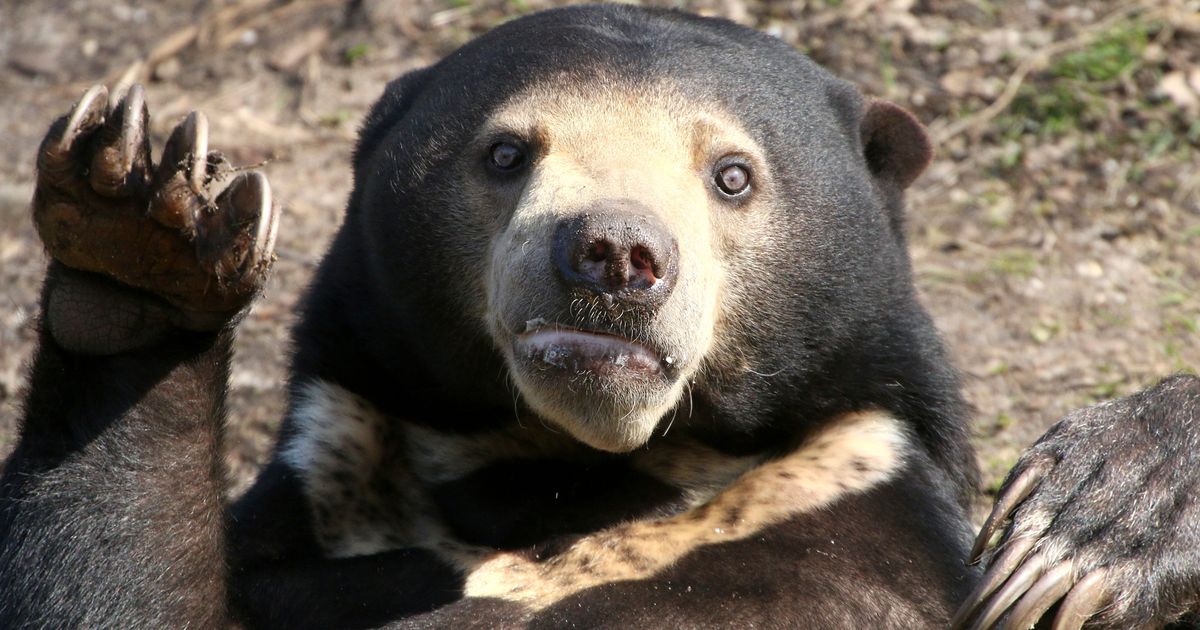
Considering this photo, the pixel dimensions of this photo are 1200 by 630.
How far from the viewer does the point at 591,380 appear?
12.1 feet

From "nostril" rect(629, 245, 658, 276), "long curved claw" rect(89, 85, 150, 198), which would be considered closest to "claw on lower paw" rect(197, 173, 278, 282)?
"long curved claw" rect(89, 85, 150, 198)

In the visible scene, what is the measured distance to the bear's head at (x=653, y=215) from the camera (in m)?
3.90

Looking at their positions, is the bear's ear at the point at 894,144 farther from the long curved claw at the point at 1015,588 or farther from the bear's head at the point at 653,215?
the long curved claw at the point at 1015,588

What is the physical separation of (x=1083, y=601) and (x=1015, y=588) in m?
0.16

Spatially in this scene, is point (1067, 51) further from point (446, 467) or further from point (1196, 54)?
point (446, 467)

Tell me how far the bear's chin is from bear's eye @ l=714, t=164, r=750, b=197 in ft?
2.36

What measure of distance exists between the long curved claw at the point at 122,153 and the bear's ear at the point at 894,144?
2.36 metres

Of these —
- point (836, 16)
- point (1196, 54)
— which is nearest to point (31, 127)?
point (836, 16)

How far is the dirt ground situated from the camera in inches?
277

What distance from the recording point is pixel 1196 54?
8406 millimetres

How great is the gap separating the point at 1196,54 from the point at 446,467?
577 centimetres

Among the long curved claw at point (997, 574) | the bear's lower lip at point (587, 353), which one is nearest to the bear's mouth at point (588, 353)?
the bear's lower lip at point (587, 353)

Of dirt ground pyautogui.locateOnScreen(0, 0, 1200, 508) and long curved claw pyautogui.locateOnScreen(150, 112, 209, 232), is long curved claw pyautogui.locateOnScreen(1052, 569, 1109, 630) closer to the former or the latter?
long curved claw pyautogui.locateOnScreen(150, 112, 209, 232)

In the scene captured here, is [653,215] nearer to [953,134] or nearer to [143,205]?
[143,205]
